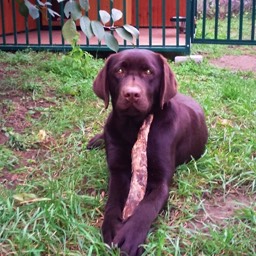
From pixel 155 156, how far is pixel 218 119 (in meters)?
1.71

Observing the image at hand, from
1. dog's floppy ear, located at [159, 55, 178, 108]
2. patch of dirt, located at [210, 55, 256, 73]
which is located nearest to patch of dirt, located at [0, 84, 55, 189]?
dog's floppy ear, located at [159, 55, 178, 108]

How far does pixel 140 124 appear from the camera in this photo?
308cm

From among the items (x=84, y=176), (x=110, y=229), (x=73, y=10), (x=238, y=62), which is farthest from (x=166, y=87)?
(x=238, y=62)

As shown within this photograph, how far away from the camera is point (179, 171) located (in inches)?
131

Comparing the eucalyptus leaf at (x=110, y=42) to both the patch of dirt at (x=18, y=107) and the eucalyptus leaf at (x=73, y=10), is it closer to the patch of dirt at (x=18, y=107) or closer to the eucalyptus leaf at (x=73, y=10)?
the eucalyptus leaf at (x=73, y=10)

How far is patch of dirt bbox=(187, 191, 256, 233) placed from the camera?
2726 millimetres

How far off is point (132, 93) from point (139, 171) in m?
0.44

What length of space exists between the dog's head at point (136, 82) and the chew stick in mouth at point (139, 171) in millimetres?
139

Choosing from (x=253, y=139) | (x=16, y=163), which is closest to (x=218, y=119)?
(x=253, y=139)

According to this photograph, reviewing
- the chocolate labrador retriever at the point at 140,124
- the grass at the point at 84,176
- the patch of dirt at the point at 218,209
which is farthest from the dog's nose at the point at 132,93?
the patch of dirt at the point at 218,209

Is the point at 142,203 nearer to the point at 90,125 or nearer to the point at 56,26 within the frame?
the point at 90,125

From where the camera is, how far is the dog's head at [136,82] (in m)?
2.83

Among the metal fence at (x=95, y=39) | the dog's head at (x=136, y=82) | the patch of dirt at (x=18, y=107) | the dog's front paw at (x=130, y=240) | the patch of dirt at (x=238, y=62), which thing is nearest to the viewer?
the dog's front paw at (x=130, y=240)

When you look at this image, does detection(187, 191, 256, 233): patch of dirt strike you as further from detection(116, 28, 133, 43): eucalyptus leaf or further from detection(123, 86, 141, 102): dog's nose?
detection(116, 28, 133, 43): eucalyptus leaf
